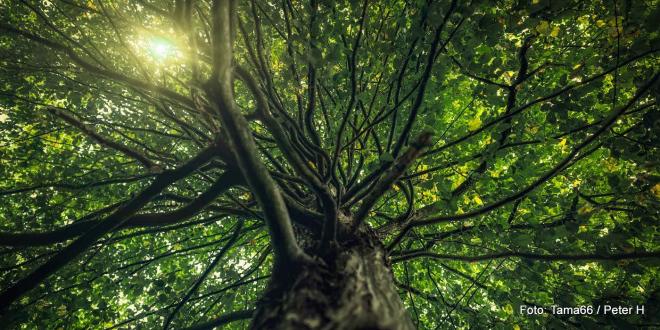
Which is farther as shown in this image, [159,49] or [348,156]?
[159,49]

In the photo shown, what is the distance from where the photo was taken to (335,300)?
166 centimetres

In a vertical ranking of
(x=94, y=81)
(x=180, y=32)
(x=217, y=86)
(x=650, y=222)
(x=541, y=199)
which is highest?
(x=94, y=81)

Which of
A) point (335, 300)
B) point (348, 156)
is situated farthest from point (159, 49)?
point (335, 300)

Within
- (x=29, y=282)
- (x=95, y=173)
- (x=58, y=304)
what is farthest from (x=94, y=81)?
(x=29, y=282)

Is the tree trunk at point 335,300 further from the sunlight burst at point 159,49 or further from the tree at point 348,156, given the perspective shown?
the sunlight burst at point 159,49

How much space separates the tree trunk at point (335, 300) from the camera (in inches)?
58.2

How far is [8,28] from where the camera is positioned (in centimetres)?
255

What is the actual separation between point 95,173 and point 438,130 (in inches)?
221

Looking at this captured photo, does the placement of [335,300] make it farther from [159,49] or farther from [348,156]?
[159,49]

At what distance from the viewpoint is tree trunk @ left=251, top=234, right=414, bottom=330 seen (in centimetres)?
148

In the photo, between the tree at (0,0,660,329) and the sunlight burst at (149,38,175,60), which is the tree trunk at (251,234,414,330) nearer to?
the tree at (0,0,660,329)

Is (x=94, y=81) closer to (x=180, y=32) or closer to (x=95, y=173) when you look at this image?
(x=95, y=173)

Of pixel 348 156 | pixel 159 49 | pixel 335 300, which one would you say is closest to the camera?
pixel 335 300

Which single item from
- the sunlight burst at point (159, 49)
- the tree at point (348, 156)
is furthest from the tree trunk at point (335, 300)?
the sunlight burst at point (159, 49)
